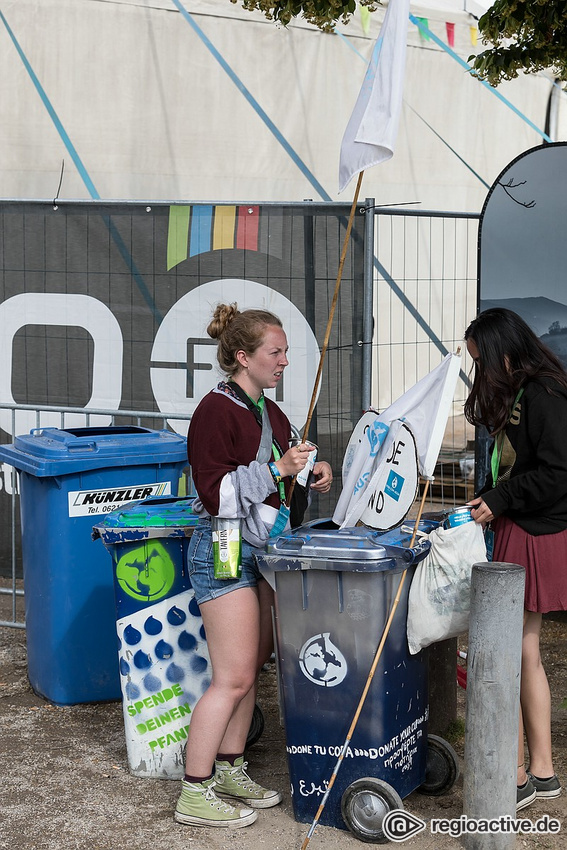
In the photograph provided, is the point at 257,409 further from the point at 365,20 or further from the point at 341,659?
the point at 365,20

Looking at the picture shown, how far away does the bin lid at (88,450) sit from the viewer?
15.1 feet

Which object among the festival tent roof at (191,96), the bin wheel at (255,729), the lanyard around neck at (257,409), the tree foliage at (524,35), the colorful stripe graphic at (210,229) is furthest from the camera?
the festival tent roof at (191,96)

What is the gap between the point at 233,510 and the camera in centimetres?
354

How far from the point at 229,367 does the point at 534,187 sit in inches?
106

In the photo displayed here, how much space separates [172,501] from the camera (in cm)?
439

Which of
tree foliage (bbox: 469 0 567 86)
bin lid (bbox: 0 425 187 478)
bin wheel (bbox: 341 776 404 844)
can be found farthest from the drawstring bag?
tree foliage (bbox: 469 0 567 86)

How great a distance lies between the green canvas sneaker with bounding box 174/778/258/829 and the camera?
365cm

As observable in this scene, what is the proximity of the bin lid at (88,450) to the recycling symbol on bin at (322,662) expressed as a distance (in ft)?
5.17

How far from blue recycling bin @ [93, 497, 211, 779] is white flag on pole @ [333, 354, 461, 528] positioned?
0.66 m

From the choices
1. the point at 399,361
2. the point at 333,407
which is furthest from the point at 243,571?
the point at 399,361

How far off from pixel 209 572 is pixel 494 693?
106 centimetres

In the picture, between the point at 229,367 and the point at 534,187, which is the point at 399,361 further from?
the point at 229,367

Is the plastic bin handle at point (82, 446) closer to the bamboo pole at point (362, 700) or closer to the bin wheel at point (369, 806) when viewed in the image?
the bamboo pole at point (362, 700)

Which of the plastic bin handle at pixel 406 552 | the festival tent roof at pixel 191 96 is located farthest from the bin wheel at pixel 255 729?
the festival tent roof at pixel 191 96
